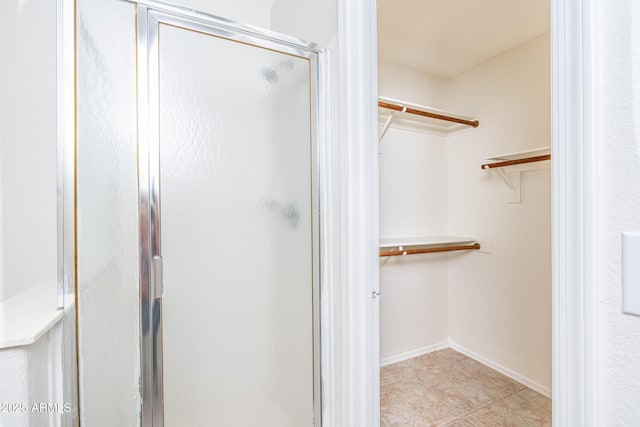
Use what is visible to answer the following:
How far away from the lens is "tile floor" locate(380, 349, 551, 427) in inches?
67.6

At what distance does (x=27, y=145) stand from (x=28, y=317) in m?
0.88

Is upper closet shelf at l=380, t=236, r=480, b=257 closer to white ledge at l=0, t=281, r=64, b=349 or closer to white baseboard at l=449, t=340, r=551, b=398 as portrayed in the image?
white baseboard at l=449, t=340, r=551, b=398

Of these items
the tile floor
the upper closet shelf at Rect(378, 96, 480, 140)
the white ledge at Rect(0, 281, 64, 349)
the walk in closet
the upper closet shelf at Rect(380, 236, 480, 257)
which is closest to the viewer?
the white ledge at Rect(0, 281, 64, 349)

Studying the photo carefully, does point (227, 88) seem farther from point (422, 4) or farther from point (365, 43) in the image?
point (422, 4)

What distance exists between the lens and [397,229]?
2.39 metres

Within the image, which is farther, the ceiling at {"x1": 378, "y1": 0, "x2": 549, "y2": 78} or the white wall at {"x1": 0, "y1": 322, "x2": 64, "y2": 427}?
the ceiling at {"x1": 378, "y1": 0, "x2": 549, "y2": 78}

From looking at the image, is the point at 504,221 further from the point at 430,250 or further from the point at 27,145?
the point at 27,145

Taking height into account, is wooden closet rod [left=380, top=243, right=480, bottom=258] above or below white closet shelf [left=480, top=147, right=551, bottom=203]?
below

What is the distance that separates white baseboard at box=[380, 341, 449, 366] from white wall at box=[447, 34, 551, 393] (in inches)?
4.6

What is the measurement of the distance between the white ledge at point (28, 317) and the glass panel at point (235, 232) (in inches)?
12.4

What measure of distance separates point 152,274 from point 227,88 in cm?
71

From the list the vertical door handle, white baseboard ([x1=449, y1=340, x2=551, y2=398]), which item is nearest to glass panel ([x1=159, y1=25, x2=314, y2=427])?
the vertical door handle

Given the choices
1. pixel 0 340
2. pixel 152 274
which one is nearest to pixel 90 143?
pixel 152 274

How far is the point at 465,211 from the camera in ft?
8.21
